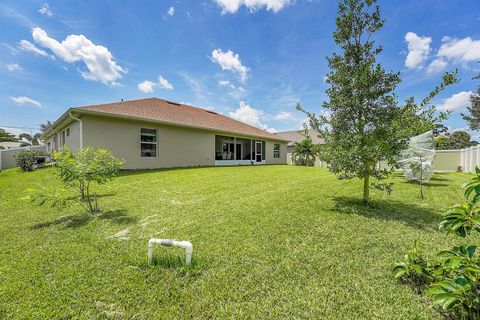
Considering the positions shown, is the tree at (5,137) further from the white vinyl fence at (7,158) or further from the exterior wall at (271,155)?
the exterior wall at (271,155)

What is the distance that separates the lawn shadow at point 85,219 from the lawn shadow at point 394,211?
4.67 meters

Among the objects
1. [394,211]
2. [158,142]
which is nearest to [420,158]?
[394,211]

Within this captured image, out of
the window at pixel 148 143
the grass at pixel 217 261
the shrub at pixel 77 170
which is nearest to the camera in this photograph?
the grass at pixel 217 261

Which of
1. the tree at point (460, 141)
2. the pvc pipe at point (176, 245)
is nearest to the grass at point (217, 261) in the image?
the pvc pipe at point (176, 245)

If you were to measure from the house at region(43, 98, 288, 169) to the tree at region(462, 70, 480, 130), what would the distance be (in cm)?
2010

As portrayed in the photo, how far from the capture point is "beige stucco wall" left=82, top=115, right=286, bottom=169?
1049 cm

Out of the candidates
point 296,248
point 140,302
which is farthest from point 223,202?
point 140,302

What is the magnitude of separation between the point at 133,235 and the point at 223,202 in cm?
242

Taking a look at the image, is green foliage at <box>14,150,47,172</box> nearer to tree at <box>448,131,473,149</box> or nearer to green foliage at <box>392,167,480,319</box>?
green foliage at <box>392,167,480,319</box>

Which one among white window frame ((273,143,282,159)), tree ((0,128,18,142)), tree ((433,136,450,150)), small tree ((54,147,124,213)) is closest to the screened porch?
white window frame ((273,143,282,159))

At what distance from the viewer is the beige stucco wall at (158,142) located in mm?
10492

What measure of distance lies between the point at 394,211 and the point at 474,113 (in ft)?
76.3

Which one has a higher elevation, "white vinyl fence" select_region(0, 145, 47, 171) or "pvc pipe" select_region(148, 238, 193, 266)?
"white vinyl fence" select_region(0, 145, 47, 171)

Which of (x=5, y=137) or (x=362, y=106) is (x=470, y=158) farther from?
(x=5, y=137)
